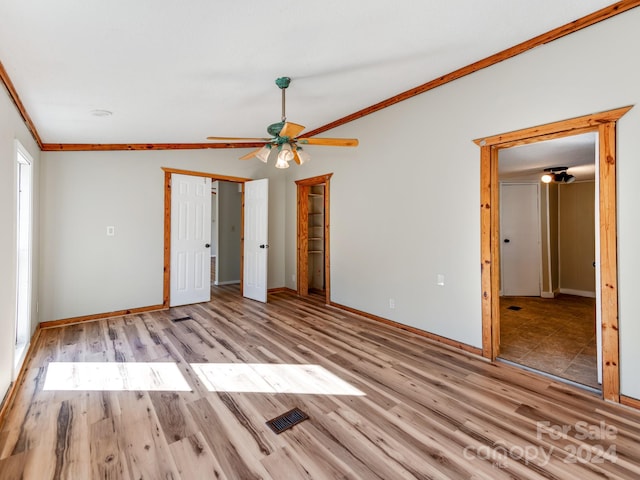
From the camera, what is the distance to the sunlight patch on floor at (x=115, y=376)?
8.14 feet

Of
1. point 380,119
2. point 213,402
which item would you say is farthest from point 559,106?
point 213,402

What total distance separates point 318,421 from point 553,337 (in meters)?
3.09

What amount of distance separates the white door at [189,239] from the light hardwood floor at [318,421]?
1748 millimetres

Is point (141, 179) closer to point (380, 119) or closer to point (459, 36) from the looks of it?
point (380, 119)

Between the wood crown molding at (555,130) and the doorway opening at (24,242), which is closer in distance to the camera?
the wood crown molding at (555,130)

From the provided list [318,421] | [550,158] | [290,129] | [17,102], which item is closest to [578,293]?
[550,158]

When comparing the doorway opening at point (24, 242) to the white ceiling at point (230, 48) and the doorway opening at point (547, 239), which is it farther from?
the doorway opening at point (547, 239)

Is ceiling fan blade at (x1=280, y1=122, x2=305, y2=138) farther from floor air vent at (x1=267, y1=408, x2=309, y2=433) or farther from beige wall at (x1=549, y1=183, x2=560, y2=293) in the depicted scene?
beige wall at (x1=549, y1=183, x2=560, y2=293)

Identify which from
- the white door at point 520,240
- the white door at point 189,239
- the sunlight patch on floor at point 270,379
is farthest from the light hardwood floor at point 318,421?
the white door at point 520,240

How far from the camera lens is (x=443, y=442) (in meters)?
1.82

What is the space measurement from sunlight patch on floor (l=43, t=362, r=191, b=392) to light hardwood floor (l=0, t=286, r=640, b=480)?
21 millimetres

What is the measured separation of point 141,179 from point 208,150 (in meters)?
1.16

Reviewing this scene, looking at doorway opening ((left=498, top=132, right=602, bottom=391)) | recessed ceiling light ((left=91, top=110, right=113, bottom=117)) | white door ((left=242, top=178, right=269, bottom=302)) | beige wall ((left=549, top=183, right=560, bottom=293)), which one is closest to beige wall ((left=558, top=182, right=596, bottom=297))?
doorway opening ((left=498, top=132, right=602, bottom=391))

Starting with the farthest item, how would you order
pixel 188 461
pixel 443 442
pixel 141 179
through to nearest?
pixel 141 179
pixel 443 442
pixel 188 461
